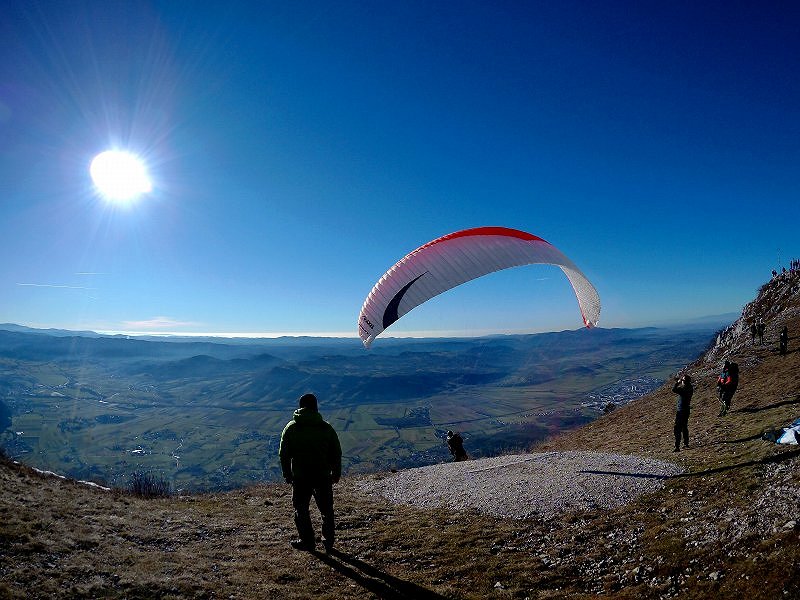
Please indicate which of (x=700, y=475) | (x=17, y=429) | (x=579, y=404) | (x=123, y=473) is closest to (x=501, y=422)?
(x=579, y=404)

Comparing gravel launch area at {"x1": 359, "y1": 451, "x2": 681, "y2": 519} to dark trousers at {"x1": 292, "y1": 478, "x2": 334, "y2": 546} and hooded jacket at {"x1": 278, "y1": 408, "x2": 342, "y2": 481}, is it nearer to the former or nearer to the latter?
dark trousers at {"x1": 292, "y1": 478, "x2": 334, "y2": 546}

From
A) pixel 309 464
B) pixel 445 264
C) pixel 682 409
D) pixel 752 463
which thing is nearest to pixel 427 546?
pixel 309 464

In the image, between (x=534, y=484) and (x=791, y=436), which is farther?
(x=534, y=484)

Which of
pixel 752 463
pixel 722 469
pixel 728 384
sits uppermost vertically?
pixel 728 384

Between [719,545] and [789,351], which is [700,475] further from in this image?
[789,351]

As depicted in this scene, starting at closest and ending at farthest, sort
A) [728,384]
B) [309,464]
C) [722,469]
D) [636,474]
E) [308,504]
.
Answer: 1. [309,464]
2. [308,504]
3. [722,469]
4. [636,474]
5. [728,384]

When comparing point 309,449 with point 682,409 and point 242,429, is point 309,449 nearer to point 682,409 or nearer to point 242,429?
point 682,409

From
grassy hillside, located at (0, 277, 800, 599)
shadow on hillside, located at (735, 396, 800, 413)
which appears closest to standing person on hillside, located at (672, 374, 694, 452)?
grassy hillside, located at (0, 277, 800, 599)
